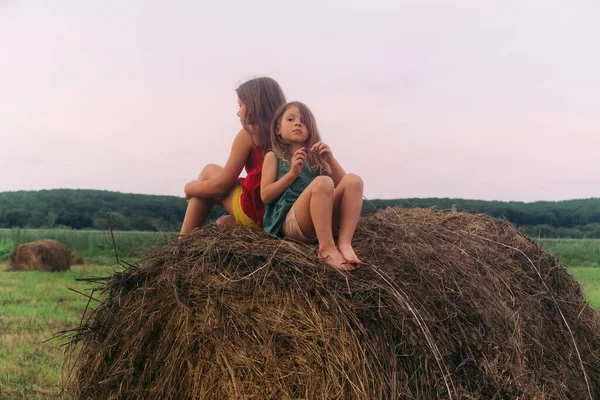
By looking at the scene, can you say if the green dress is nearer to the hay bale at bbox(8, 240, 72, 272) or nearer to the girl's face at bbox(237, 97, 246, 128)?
the girl's face at bbox(237, 97, 246, 128)

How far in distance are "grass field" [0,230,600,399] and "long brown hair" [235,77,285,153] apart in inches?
37.1

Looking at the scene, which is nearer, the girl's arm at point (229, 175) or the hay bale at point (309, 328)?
the hay bale at point (309, 328)

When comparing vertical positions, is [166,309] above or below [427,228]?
below

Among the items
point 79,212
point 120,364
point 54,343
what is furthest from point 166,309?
point 79,212

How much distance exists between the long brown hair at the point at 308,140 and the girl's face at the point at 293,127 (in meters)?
0.02

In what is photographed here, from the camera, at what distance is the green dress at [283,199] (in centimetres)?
385

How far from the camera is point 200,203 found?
448 cm

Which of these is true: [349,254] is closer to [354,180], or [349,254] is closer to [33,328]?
[354,180]

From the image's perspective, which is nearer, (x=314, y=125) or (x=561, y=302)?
(x=314, y=125)

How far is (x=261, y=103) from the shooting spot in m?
4.39

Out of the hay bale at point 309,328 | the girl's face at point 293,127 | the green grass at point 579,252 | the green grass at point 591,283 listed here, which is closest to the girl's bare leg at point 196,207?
the hay bale at point 309,328

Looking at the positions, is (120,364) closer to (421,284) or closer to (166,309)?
(166,309)

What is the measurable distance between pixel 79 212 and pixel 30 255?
7401mm

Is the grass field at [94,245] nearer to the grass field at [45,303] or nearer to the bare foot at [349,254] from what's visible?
the grass field at [45,303]
